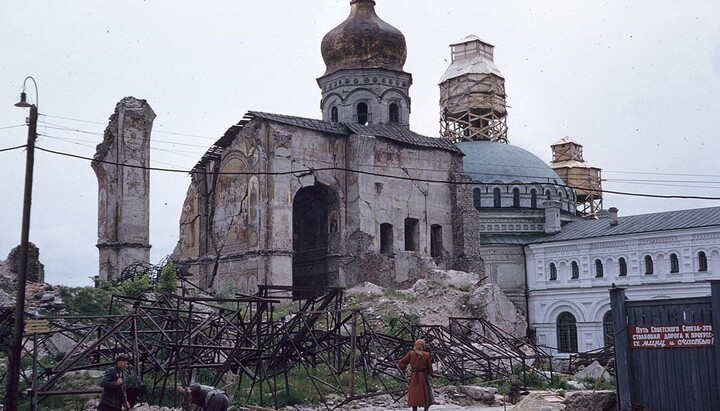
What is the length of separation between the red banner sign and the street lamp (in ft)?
30.7

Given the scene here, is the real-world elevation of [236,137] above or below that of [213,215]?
above

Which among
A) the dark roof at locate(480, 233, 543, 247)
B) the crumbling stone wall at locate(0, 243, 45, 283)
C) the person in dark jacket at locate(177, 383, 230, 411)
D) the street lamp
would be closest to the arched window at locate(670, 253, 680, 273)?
the dark roof at locate(480, 233, 543, 247)

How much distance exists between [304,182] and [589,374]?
1411cm

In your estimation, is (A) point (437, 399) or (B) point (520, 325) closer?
(A) point (437, 399)

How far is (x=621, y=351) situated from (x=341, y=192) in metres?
24.0

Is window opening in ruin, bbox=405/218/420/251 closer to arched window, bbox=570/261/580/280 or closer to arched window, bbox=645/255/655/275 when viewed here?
arched window, bbox=645/255/655/275

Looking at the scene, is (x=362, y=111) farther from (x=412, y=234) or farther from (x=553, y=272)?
(x=553, y=272)

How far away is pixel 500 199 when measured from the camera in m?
58.4

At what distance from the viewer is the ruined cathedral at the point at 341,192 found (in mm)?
34406

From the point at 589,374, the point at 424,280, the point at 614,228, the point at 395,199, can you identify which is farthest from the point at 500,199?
the point at 589,374

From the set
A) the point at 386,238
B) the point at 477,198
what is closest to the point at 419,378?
the point at 386,238

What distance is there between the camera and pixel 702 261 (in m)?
46.2

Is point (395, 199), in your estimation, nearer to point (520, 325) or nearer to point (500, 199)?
point (520, 325)

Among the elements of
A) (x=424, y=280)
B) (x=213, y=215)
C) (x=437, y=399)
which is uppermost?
(x=213, y=215)
